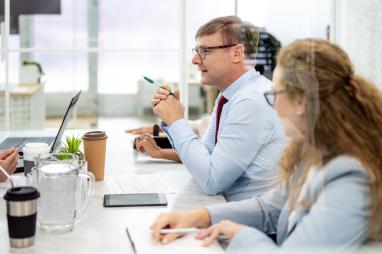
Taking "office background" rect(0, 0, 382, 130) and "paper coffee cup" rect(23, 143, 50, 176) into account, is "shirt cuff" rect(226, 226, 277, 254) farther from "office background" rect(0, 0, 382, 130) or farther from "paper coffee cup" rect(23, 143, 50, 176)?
"office background" rect(0, 0, 382, 130)

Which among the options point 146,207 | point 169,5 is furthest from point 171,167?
point 169,5

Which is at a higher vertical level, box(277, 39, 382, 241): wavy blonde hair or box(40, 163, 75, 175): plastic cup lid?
box(277, 39, 382, 241): wavy blonde hair

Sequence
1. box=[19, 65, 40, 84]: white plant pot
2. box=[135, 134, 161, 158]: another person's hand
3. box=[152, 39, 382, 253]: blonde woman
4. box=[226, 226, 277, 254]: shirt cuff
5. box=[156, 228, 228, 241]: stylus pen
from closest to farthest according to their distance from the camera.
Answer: box=[152, 39, 382, 253]: blonde woman → box=[226, 226, 277, 254]: shirt cuff → box=[156, 228, 228, 241]: stylus pen → box=[135, 134, 161, 158]: another person's hand → box=[19, 65, 40, 84]: white plant pot

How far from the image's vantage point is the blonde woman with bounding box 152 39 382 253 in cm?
85

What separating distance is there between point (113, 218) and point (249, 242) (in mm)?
364

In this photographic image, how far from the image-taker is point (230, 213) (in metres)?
1.20

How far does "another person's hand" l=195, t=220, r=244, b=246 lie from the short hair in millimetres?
593

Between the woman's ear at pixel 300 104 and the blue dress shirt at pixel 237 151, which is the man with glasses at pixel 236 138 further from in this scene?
the woman's ear at pixel 300 104

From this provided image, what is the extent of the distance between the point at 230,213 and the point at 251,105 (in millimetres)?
407

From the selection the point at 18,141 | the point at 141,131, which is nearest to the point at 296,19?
the point at 18,141

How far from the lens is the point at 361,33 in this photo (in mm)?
927

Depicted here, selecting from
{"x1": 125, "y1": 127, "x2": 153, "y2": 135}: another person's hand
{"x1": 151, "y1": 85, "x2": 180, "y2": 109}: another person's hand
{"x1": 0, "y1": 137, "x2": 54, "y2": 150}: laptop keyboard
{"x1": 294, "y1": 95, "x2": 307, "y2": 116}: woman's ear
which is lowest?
{"x1": 125, "y1": 127, "x2": 153, "y2": 135}: another person's hand

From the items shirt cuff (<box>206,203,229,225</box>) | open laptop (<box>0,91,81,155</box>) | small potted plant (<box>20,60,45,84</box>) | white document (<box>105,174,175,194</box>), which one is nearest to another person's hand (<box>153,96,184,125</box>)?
white document (<box>105,174,175,194</box>)

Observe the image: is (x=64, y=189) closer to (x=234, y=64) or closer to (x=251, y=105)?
(x=251, y=105)
